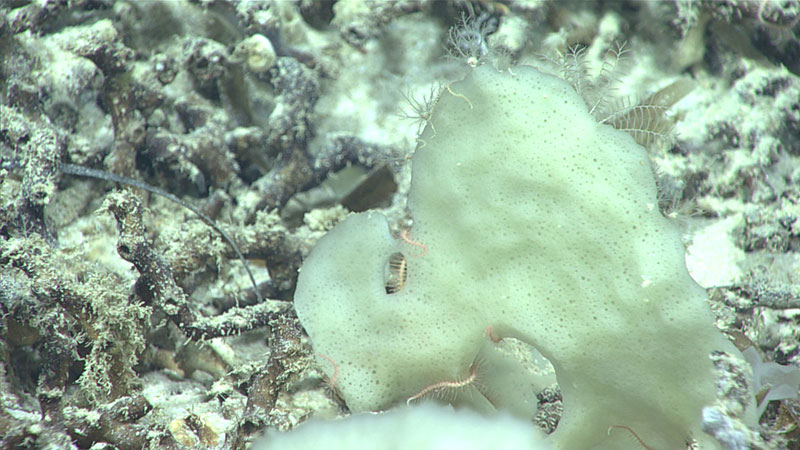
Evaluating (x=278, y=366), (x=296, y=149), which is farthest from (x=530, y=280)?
(x=296, y=149)

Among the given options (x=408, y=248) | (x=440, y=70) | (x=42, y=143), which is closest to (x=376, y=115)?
(x=440, y=70)

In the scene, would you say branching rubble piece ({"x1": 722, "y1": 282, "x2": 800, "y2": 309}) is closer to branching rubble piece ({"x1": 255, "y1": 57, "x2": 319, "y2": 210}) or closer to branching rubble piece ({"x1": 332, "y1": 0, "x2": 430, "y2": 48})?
branching rubble piece ({"x1": 255, "y1": 57, "x2": 319, "y2": 210})

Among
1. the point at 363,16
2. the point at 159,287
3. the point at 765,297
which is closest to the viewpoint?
the point at 159,287

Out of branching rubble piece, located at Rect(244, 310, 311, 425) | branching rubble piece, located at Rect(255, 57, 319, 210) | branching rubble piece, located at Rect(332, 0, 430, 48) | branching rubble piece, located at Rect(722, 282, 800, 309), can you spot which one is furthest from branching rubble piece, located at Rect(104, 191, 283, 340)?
branching rubble piece, located at Rect(722, 282, 800, 309)

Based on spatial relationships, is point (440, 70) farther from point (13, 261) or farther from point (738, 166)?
point (13, 261)

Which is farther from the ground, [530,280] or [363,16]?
[363,16]

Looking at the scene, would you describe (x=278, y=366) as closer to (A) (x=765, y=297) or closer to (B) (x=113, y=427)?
(B) (x=113, y=427)

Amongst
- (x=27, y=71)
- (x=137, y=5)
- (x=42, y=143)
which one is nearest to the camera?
(x=42, y=143)

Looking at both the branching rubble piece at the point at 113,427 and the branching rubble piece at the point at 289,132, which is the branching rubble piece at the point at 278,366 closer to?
Result: the branching rubble piece at the point at 113,427
